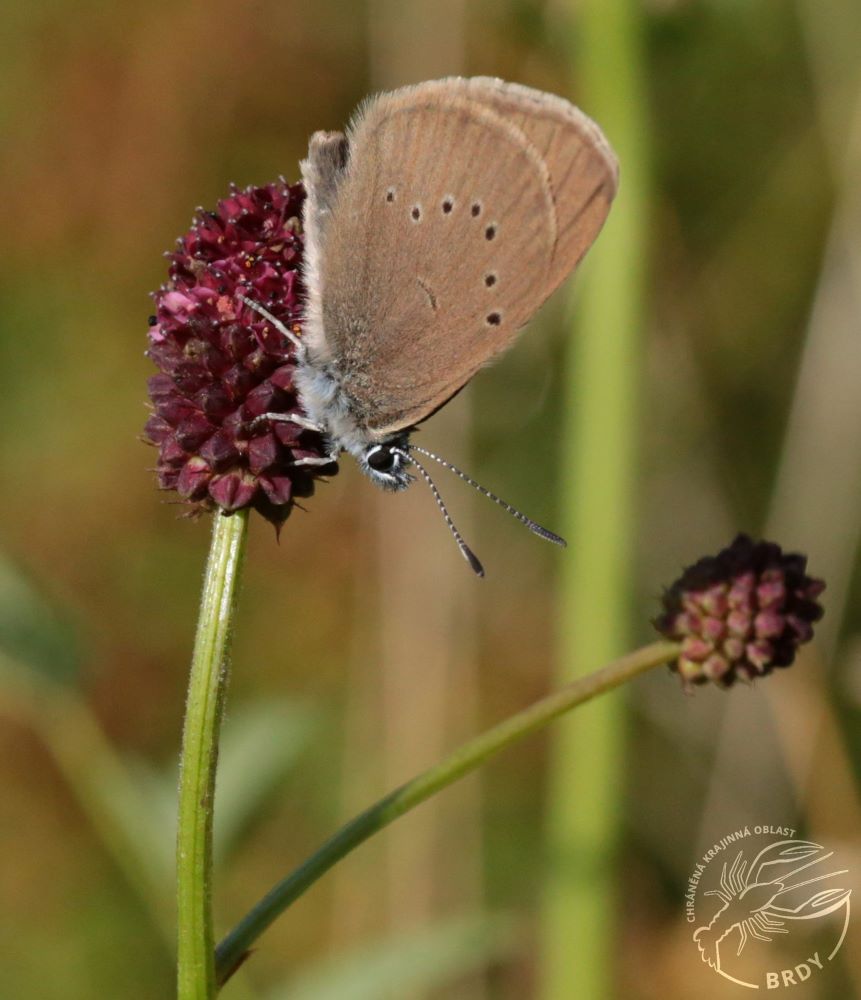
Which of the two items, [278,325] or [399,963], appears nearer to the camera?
[278,325]

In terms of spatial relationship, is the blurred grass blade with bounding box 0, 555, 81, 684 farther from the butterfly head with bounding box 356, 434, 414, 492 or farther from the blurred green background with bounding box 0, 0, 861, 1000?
the blurred green background with bounding box 0, 0, 861, 1000

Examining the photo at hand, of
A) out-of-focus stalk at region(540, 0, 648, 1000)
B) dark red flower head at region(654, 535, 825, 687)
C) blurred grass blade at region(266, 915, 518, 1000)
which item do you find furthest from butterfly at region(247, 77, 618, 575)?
out-of-focus stalk at region(540, 0, 648, 1000)

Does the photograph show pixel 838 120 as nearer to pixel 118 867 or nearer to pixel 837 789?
pixel 837 789

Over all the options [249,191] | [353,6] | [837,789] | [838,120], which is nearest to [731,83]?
[838,120]

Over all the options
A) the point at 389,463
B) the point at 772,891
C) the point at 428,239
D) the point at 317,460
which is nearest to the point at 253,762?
the point at 389,463

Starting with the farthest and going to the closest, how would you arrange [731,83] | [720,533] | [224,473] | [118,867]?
[731,83], [720,533], [118,867], [224,473]

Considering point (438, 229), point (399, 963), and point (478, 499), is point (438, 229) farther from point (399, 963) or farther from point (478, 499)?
point (478, 499)

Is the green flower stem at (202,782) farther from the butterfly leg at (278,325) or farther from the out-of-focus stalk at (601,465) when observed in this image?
the out-of-focus stalk at (601,465)
